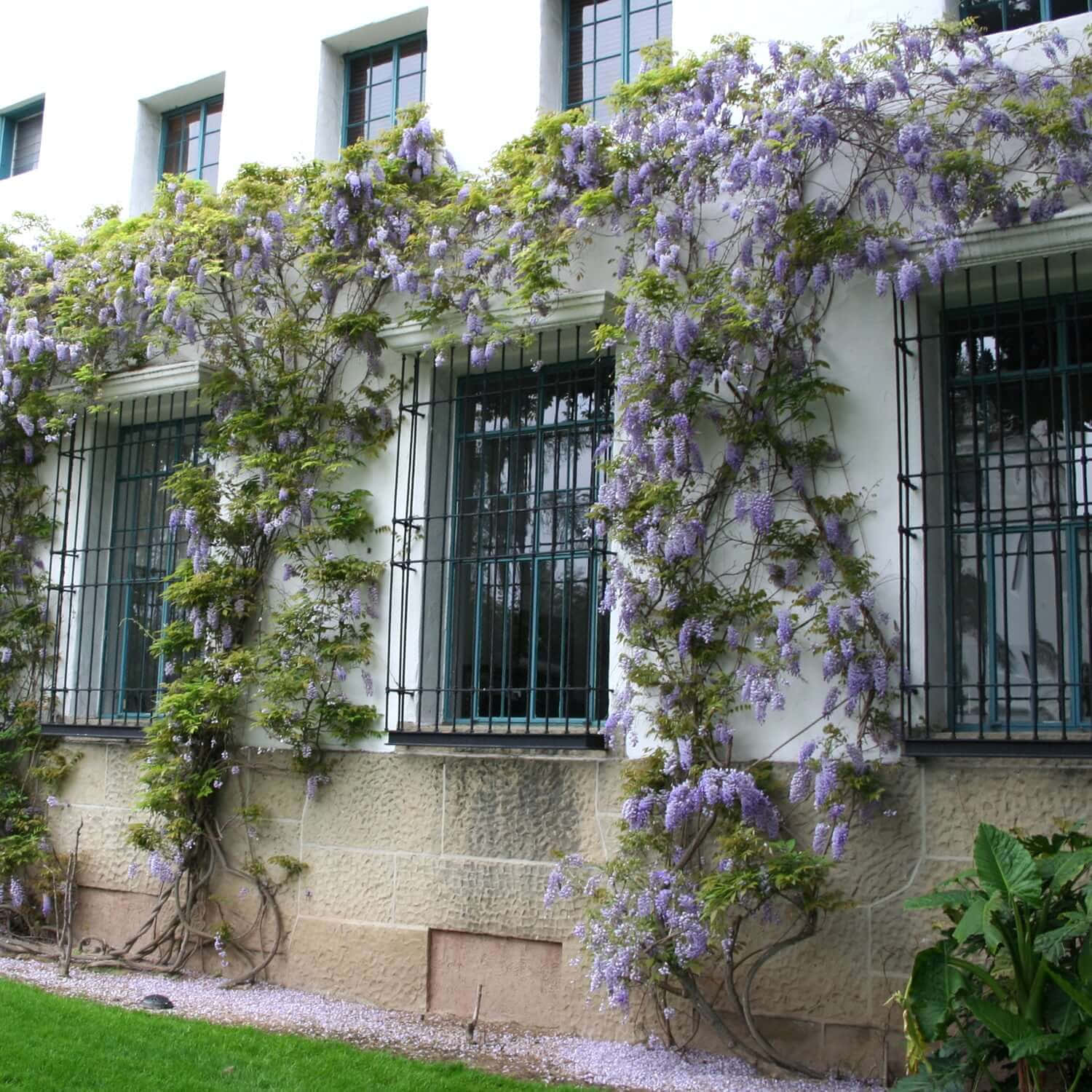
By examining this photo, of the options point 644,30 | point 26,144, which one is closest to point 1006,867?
point 644,30

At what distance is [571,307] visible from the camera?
7.33 metres

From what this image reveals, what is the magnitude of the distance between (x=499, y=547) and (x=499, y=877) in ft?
6.32

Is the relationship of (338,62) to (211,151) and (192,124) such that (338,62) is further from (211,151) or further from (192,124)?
(192,124)

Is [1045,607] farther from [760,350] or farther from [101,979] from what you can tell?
[101,979]

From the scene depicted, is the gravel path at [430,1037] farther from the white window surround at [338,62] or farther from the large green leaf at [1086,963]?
the white window surround at [338,62]

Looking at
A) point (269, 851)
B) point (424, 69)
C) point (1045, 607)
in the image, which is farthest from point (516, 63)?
point (269, 851)

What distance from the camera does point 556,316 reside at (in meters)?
7.39

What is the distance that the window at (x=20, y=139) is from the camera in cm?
1130

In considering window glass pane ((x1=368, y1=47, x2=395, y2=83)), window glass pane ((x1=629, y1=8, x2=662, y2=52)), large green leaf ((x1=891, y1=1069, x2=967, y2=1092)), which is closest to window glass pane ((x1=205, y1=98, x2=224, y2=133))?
window glass pane ((x1=368, y1=47, x2=395, y2=83))

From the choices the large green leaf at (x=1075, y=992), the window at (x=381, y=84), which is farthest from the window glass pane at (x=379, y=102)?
the large green leaf at (x=1075, y=992)

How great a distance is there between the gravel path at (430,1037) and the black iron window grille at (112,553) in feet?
6.64

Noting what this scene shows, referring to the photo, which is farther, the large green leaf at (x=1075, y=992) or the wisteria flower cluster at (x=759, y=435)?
the wisteria flower cluster at (x=759, y=435)

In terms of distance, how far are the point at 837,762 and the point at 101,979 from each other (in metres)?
4.59

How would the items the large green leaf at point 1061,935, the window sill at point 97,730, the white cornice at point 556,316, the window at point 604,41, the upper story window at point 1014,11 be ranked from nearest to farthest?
the large green leaf at point 1061,935
the upper story window at point 1014,11
the white cornice at point 556,316
the window at point 604,41
the window sill at point 97,730
